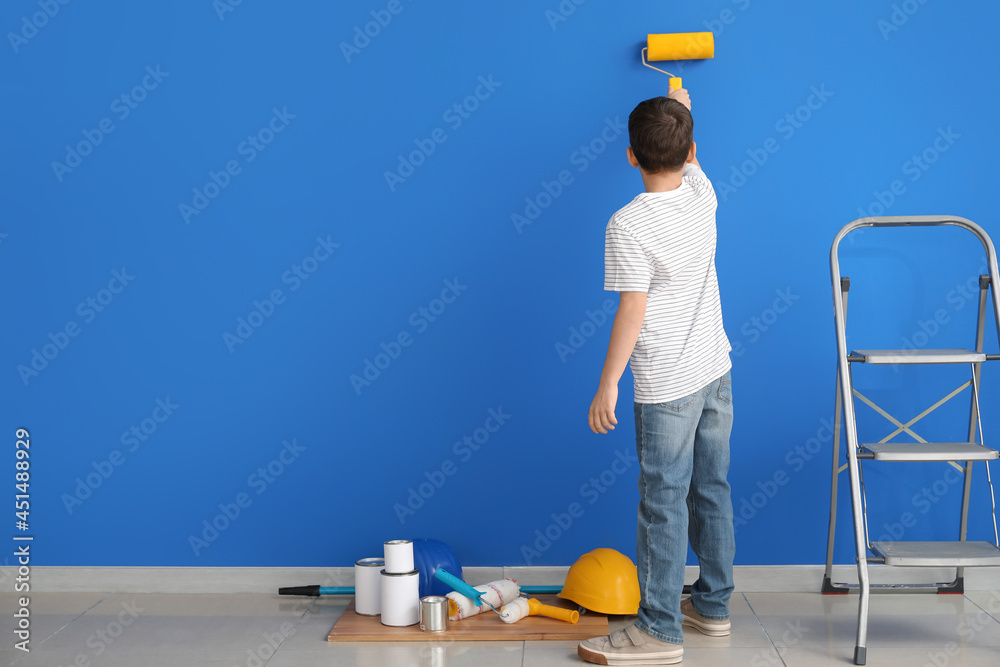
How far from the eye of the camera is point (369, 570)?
2115 mm

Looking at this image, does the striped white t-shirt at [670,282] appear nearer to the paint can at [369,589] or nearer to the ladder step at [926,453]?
the ladder step at [926,453]

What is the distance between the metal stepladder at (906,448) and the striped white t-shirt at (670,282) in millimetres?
330

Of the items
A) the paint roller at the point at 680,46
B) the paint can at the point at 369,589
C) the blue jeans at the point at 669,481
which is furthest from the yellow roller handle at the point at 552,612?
the paint roller at the point at 680,46

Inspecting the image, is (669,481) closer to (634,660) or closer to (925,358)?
(634,660)

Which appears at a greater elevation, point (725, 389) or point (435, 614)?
point (725, 389)

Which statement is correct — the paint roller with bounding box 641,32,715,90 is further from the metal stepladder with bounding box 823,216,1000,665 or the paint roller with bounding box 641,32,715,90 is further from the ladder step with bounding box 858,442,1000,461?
the ladder step with bounding box 858,442,1000,461

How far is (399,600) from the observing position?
2.03 metres

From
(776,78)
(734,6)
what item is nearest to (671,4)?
(734,6)

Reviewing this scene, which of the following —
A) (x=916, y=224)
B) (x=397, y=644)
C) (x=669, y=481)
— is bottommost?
(x=397, y=644)

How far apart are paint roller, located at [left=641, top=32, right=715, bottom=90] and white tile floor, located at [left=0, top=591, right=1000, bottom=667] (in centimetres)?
140

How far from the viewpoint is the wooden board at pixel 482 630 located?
1.94m

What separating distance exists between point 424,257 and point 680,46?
87 cm

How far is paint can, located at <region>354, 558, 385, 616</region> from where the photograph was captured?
6.95 ft

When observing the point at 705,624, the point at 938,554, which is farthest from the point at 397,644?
the point at 938,554
